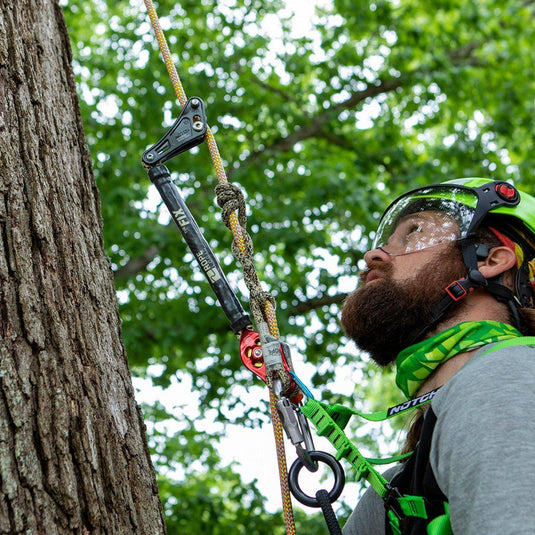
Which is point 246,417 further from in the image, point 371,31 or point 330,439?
point 371,31

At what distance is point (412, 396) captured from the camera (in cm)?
254

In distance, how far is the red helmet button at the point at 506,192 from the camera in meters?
2.79

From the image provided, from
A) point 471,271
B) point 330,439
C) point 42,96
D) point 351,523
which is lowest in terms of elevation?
point 351,523

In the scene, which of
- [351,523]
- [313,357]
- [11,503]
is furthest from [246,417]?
[11,503]

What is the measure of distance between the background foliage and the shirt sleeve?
4947 mm

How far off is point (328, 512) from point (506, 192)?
1.59 m

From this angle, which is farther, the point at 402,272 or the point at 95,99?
the point at 95,99

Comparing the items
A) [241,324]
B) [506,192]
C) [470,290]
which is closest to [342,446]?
[241,324]

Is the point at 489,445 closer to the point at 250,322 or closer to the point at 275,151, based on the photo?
the point at 250,322

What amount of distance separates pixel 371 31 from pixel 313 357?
468 centimetres

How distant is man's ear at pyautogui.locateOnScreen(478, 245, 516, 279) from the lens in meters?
2.68

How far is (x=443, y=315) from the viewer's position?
8.36ft

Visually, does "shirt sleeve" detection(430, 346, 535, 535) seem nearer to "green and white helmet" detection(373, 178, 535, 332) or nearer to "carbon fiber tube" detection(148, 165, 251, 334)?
"carbon fiber tube" detection(148, 165, 251, 334)

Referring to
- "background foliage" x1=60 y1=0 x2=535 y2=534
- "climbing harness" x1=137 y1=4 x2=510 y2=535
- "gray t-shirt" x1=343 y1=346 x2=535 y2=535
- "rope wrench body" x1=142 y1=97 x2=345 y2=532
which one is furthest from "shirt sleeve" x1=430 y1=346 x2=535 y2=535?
"background foliage" x1=60 y1=0 x2=535 y2=534
